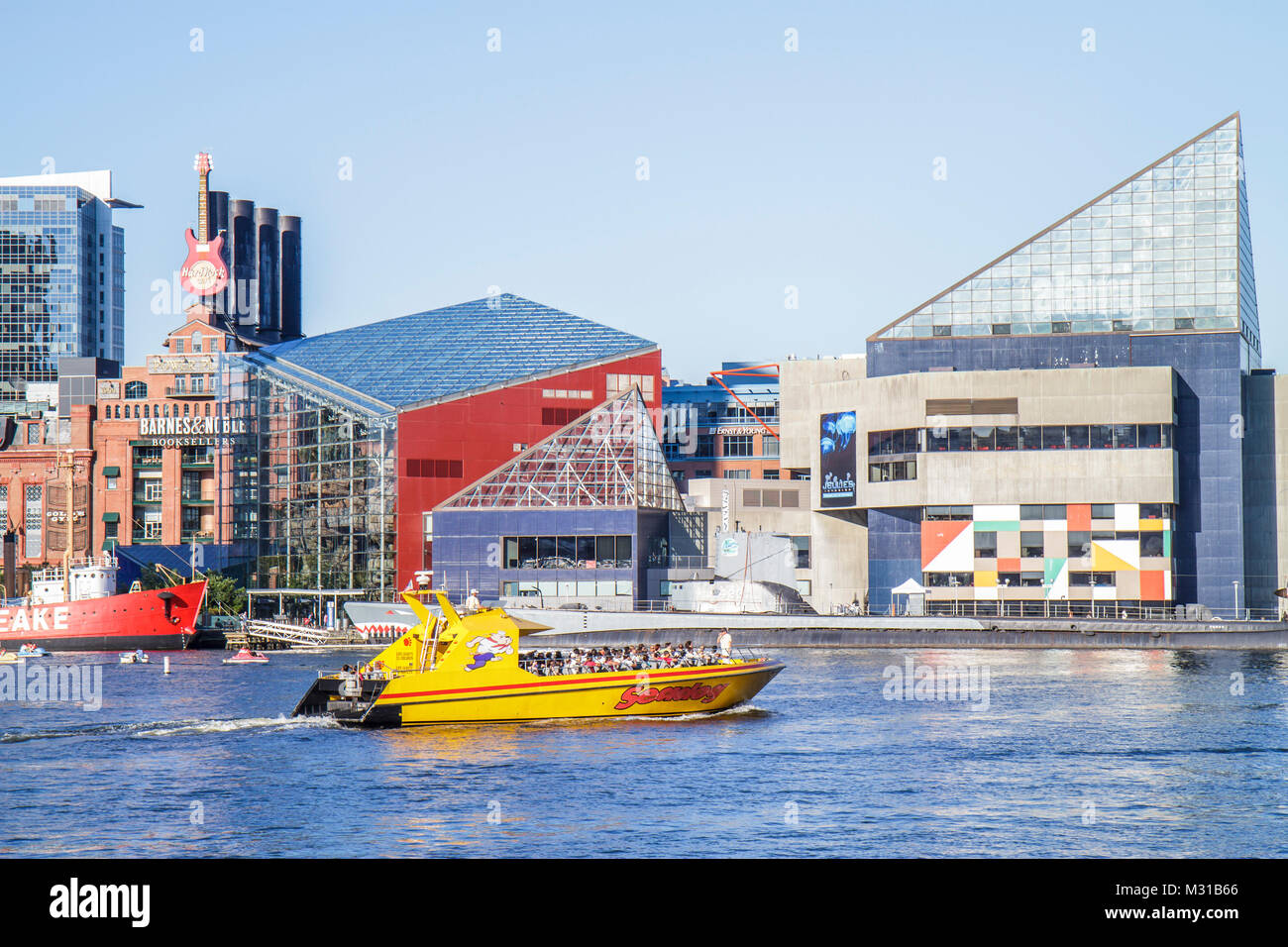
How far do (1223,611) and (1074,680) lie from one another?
5146cm

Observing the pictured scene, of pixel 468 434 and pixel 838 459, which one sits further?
pixel 468 434

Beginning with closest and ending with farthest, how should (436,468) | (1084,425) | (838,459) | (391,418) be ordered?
1. (1084,425)
2. (838,459)
3. (391,418)
4. (436,468)

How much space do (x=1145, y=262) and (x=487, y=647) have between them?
9548 centimetres

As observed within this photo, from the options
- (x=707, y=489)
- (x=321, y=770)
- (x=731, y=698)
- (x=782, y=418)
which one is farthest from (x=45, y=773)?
(x=782, y=418)

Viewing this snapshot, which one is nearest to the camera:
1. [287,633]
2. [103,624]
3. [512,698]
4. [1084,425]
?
[512,698]

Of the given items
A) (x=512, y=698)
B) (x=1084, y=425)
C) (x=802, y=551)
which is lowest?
(x=512, y=698)

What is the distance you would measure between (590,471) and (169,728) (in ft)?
261

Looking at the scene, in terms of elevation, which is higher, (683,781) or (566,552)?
(566,552)

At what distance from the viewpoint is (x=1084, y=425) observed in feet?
422

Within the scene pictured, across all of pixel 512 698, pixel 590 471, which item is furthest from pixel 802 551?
pixel 512 698

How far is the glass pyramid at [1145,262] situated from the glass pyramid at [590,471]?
34.0 meters

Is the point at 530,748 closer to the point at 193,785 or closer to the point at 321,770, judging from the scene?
the point at 321,770

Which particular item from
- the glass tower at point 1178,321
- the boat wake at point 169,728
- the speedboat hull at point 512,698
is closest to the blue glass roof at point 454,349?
the glass tower at point 1178,321

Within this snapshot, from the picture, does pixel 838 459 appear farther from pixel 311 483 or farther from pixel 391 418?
pixel 311 483
